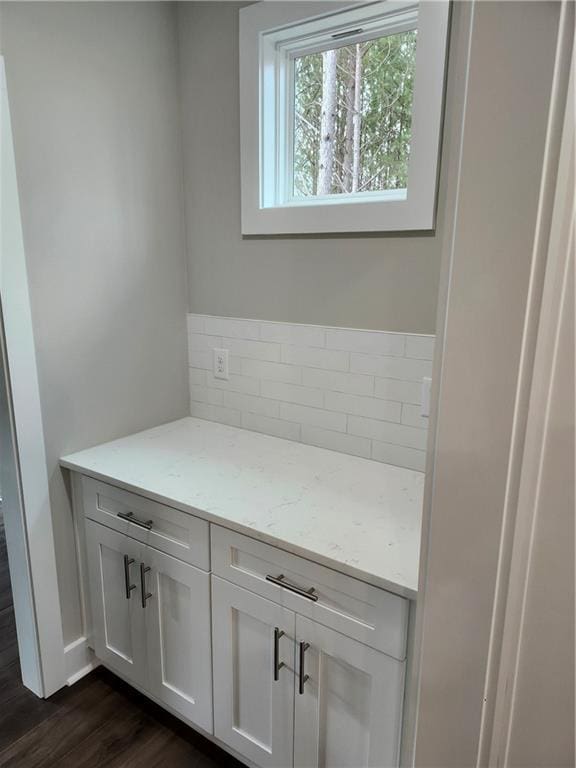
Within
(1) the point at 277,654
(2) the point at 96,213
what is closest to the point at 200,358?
(2) the point at 96,213

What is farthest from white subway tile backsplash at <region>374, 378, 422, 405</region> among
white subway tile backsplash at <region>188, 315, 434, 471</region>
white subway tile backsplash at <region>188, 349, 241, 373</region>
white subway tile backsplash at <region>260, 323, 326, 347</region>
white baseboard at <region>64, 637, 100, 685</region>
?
white baseboard at <region>64, 637, 100, 685</region>

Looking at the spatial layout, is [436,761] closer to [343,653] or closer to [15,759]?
[343,653]

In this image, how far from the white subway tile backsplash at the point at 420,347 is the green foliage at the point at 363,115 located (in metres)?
0.49

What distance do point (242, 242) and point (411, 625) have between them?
1.33m

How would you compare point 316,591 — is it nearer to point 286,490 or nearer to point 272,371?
point 286,490

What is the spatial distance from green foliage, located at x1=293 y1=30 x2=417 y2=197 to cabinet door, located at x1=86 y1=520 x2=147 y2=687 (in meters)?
1.33

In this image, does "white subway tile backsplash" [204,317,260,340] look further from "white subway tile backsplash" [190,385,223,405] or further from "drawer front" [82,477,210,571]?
"drawer front" [82,477,210,571]

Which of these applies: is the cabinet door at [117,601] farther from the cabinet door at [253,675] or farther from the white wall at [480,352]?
the white wall at [480,352]

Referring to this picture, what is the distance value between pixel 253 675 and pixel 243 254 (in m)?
1.32

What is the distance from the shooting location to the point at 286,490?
139 cm

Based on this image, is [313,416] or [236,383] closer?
[313,416]

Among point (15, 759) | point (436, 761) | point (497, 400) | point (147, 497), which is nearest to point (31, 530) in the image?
point (147, 497)

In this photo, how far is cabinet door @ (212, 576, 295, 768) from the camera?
1.23 meters

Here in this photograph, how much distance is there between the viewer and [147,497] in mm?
1415
